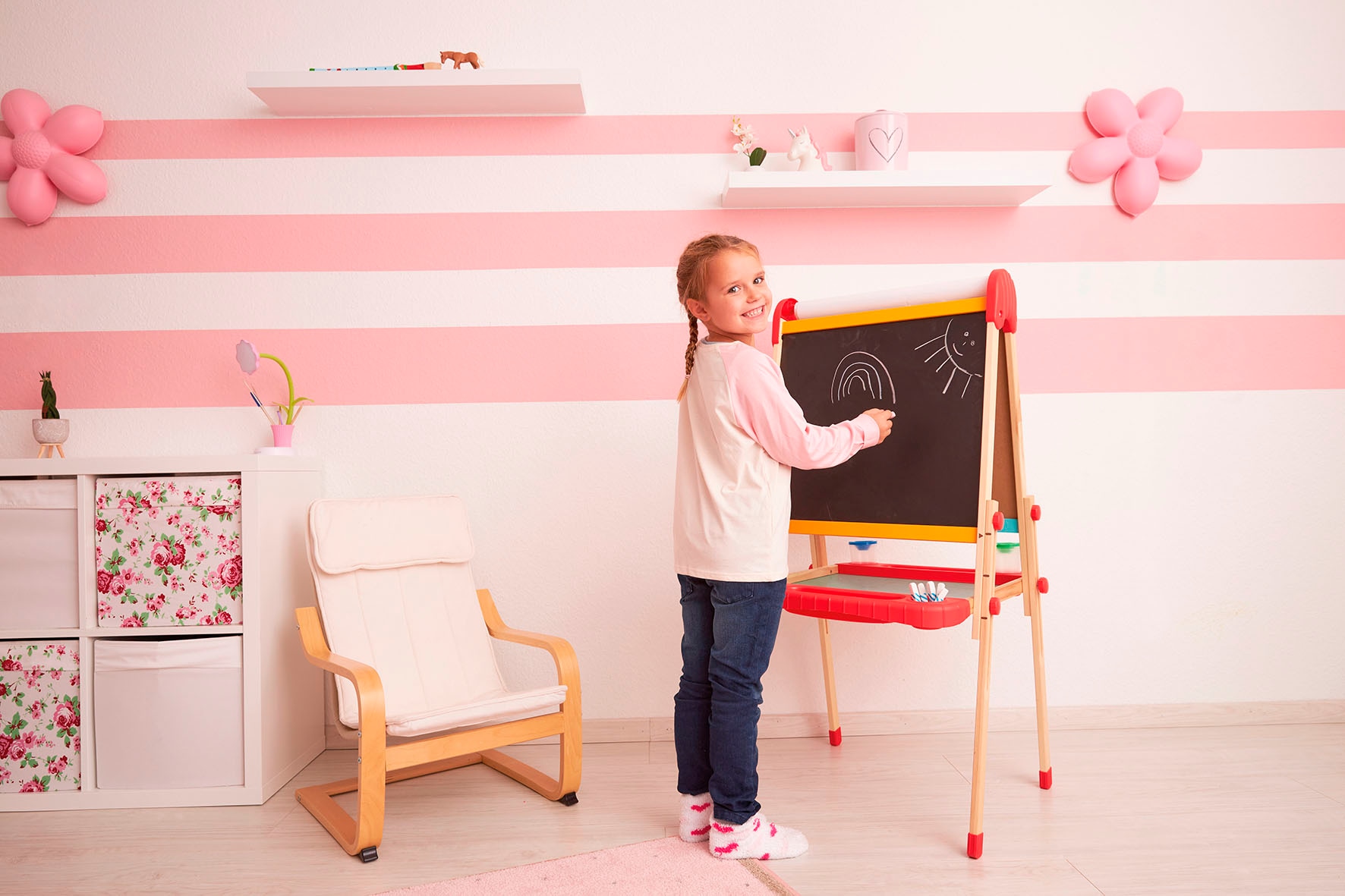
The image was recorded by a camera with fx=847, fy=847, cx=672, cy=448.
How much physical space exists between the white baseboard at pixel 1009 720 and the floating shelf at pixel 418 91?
200cm

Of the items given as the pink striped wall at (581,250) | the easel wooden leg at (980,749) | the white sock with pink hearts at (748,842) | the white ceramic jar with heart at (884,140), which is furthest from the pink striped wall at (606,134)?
the white sock with pink hearts at (748,842)

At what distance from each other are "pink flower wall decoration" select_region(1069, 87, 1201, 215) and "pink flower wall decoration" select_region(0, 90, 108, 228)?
10.5 ft

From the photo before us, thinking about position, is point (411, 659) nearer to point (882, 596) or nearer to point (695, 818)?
point (695, 818)

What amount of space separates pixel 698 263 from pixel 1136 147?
1.80 metres

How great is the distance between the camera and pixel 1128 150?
2.81 meters

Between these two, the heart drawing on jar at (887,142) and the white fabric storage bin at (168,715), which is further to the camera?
the heart drawing on jar at (887,142)

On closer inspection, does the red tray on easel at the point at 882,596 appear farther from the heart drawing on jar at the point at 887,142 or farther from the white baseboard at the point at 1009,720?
the heart drawing on jar at the point at 887,142

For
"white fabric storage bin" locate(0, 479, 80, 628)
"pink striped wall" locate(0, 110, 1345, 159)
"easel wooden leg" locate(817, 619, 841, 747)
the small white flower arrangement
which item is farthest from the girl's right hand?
"white fabric storage bin" locate(0, 479, 80, 628)

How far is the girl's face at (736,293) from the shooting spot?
6.20 ft

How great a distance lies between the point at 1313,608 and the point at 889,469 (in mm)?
1814

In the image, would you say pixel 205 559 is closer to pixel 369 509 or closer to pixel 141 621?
pixel 141 621

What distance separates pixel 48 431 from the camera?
258 centimetres

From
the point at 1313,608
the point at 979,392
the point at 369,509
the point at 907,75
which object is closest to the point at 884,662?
the point at 979,392

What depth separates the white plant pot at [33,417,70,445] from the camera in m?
2.58
